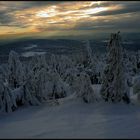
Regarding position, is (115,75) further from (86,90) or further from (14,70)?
(14,70)

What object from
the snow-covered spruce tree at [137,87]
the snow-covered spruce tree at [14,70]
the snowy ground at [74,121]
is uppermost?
the snow-covered spruce tree at [14,70]

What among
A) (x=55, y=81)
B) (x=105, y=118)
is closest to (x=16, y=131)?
(x=105, y=118)

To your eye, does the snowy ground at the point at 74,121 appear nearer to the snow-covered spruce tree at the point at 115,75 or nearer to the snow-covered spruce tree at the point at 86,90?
the snow-covered spruce tree at the point at 86,90

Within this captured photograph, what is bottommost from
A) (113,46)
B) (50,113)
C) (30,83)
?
(50,113)

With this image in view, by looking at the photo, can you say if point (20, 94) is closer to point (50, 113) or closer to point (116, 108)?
point (50, 113)

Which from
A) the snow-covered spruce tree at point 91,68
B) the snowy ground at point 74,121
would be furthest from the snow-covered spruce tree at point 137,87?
the snow-covered spruce tree at point 91,68

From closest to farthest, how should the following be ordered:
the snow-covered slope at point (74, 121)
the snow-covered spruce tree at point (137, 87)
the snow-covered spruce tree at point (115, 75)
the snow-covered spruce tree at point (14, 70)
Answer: the snow-covered slope at point (74, 121) → the snow-covered spruce tree at point (115, 75) → the snow-covered spruce tree at point (137, 87) → the snow-covered spruce tree at point (14, 70)
